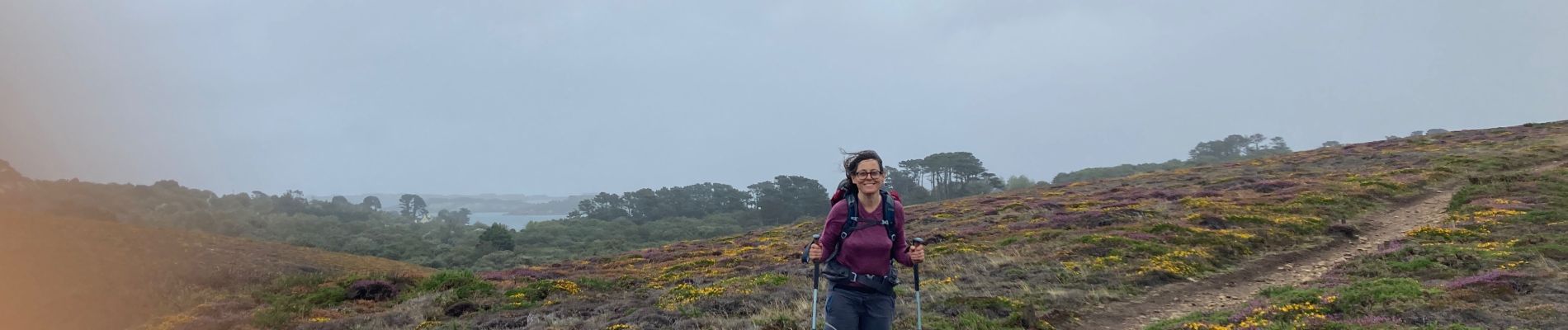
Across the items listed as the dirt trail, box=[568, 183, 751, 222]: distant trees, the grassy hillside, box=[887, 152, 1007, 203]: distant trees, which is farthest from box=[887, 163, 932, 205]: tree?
the dirt trail

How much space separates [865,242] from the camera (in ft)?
15.3

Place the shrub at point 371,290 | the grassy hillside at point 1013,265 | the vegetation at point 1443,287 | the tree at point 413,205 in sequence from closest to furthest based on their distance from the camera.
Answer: the vegetation at point 1443,287, the grassy hillside at point 1013,265, the shrub at point 371,290, the tree at point 413,205

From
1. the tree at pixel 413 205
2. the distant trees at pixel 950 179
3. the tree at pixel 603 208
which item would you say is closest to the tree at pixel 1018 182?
the distant trees at pixel 950 179

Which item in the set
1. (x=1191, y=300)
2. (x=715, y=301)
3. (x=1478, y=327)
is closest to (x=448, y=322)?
(x=715, y=301)

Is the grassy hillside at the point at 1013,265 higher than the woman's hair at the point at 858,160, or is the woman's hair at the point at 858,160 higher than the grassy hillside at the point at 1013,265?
the woman's hair at the point at 858,160

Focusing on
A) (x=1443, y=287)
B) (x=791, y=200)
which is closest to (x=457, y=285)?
(x=1443, y=287)

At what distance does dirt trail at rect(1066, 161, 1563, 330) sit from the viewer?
10.4 m

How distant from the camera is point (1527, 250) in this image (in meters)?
11.1

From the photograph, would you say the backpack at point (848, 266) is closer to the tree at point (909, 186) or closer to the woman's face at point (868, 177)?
the woman's face at point (868, 177)

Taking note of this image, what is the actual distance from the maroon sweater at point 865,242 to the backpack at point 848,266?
0.02m

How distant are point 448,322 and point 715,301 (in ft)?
16.4

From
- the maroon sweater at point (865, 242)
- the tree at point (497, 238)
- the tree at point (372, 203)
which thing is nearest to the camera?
the maroon sweater at point (865, 242)

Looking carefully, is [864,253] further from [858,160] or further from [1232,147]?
[1232,147]

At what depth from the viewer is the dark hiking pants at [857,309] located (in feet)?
15.5
